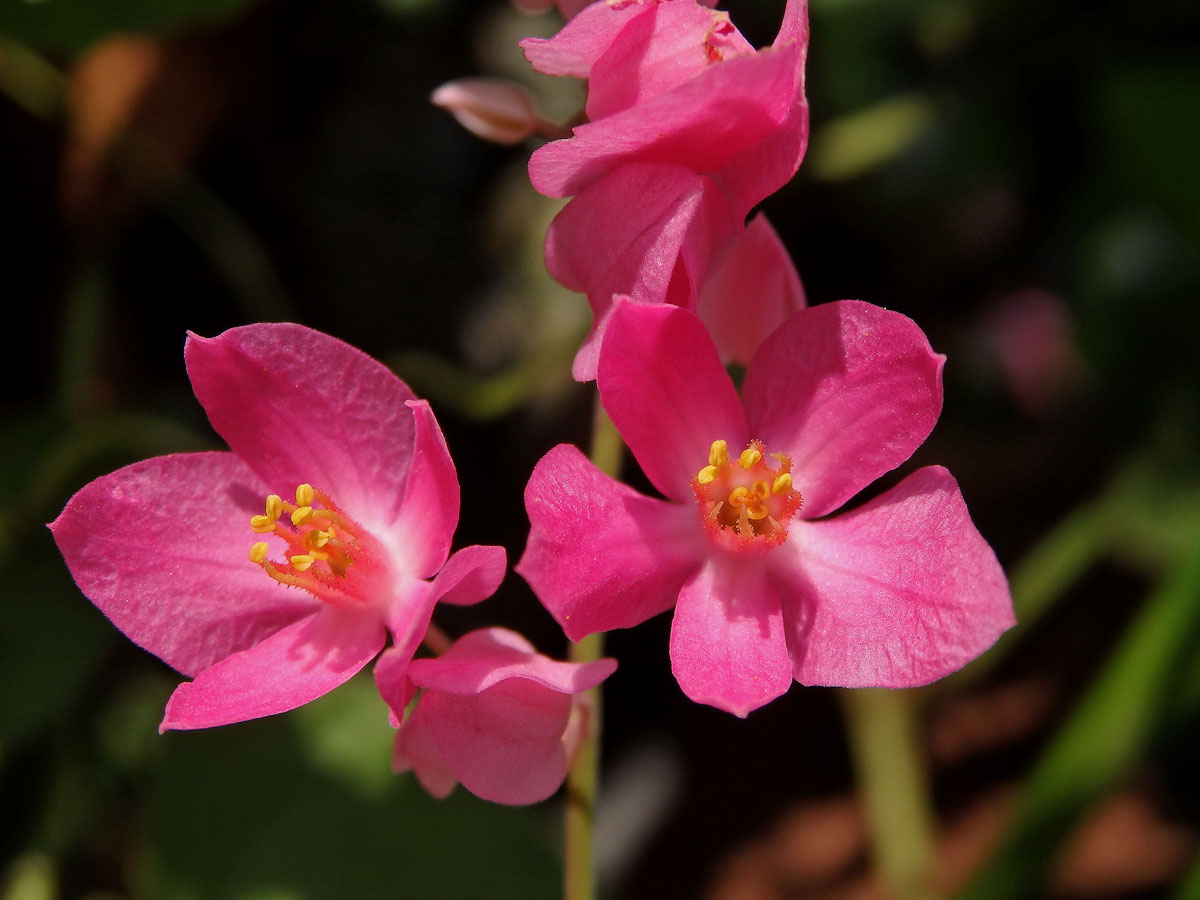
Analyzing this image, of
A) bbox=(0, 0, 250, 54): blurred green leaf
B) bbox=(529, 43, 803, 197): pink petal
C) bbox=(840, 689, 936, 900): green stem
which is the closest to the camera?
bbox=(529, 43, 803, 197): pink petal

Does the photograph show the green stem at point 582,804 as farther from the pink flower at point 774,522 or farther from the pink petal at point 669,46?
the pink petal at point 669,46

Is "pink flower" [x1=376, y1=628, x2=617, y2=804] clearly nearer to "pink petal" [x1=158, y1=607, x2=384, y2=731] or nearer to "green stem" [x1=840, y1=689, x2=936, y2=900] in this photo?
"pink petal" [x1=158, y1=607, x2=384, y2=731]

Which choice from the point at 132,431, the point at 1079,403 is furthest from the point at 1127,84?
the point at 132,431

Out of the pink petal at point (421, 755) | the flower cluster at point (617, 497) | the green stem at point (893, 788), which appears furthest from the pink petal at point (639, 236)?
the green stem at point (893, 788)

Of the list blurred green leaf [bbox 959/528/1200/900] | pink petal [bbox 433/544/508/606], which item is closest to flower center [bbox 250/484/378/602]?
pink petal [bbox 433/544/508/606]

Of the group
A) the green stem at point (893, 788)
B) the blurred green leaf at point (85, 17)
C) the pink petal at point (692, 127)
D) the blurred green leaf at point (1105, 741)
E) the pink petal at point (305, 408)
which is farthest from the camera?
the green stem at point (893, 788)

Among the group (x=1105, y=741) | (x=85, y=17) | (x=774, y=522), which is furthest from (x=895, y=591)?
(x=85, y=17)

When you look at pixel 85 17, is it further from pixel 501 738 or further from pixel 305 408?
pixel 501 738

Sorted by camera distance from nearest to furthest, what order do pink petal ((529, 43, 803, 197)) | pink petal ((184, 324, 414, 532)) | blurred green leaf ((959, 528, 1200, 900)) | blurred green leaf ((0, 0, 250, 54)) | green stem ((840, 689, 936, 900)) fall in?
1. pink petal ((529, 43, 803, 197))
2. pink petal ((184, 324, 414, 532))
3. blurred green leaf ((0, 0, 250, 54))
4. blurred green leaf ((959, 528, 1200, 900))
5. green stem ((840, 689, 936, 900))
